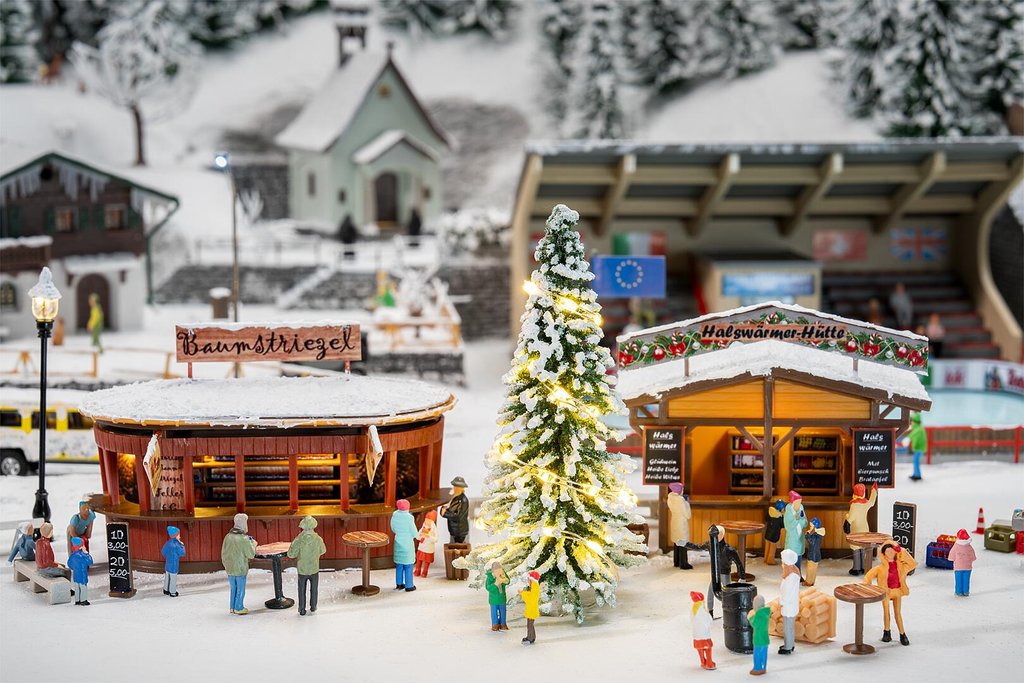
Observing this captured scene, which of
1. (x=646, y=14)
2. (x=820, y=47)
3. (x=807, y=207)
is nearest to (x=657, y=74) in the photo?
(x=646, y=14)

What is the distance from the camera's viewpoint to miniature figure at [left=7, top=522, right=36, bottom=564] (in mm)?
19391

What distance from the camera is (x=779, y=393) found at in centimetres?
2059

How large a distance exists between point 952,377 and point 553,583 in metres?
20.6

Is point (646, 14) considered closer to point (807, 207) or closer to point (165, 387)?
point (807, 207)

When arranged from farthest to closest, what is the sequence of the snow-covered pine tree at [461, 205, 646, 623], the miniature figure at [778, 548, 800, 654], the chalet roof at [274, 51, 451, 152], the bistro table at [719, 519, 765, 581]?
the chalet roof at [274, 51, 451, 152]
the bistro table at [719, 519, 765, 581]
the snow-covered pine tree at [461, 205, 646, 623]
the miniature figure at [778, 548, 800, 654]

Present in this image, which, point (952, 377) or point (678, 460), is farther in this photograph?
point (952, 377)

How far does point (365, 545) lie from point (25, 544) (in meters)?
5.26

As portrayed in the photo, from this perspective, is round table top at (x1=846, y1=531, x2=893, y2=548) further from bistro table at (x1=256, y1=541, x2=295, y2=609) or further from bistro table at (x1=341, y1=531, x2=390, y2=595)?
bistro table at (x1=256, y1=541, x2=295, y2=609)

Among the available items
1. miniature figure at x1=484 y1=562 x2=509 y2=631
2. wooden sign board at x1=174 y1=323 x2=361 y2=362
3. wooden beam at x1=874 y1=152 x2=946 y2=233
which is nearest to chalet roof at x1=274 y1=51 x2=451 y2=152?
wooden beam at x1=874 y1=152 x2=946 y2=233

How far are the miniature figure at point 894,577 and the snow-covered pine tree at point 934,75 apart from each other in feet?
108

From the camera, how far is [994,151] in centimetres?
3506

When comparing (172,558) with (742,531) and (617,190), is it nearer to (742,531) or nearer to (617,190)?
(742,531)

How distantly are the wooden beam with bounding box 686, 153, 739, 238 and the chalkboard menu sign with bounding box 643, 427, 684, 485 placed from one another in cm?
1519

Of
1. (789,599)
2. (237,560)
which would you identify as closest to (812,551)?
(789,599)
